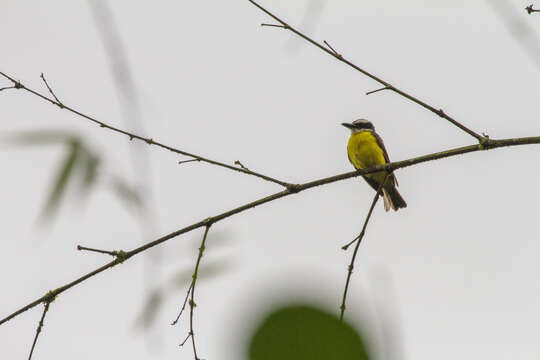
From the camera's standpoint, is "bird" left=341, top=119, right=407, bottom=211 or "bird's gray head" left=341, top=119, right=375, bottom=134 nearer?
"bird" left=341, top=119, right=407, bottom=211

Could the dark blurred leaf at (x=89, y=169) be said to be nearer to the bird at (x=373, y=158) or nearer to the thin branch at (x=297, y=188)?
the thin branch at (x=297, y=188)

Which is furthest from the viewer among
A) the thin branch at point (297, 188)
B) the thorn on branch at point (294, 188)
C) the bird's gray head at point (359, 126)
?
the bird's gray head at point (359, 126)

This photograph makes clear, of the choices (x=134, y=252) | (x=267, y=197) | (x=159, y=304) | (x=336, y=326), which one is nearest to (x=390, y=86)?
(x=267, y=197)

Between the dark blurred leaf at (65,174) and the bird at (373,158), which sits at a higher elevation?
the dark blurred leaf at (65,174)

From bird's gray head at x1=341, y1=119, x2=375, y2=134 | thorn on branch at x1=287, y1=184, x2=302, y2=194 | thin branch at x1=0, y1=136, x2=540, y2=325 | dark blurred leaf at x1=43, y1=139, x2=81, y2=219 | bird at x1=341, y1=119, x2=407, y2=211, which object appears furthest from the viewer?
bird's gray head at x1=341, y1=119, x2=375, y2=134

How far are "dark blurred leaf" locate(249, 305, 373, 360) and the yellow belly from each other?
6.54 meters

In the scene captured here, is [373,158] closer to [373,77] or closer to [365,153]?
[365,153]

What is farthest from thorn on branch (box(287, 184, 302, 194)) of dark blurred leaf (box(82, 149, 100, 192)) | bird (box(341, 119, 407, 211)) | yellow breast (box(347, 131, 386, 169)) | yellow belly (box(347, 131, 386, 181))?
yellow breast (box(347, 131, 386, 169))

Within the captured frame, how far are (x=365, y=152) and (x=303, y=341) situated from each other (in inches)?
266

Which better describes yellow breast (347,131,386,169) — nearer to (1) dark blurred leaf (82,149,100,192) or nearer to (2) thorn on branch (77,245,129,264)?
(2) thorn on branch (77,245,129,264)

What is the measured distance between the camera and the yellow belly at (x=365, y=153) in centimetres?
707

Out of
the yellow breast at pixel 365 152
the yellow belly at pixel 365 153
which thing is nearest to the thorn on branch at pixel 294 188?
the yellow belly at pixel 365 153

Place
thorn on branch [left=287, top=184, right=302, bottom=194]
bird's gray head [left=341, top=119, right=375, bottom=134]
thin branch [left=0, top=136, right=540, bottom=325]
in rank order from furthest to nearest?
bird's gray head [left=341, top=119, right=375, bottom=134], thorn on branch [left=287, top=184, right=302, bottom=194], thin branch [left=0, top=136, right=540, bottom=325]

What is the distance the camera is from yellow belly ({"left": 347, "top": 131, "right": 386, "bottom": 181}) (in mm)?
7070
